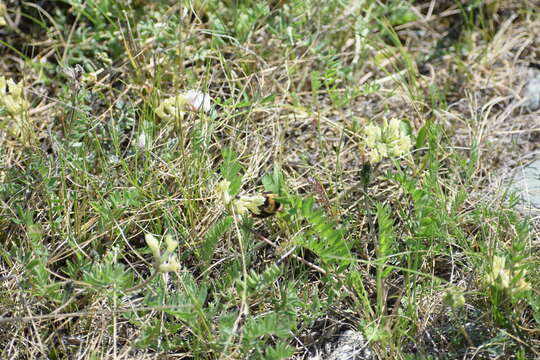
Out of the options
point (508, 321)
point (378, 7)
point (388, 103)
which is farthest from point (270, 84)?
point (508, 321)

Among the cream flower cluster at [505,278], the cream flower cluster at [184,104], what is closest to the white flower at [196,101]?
the cream flower cluster at [184,104]

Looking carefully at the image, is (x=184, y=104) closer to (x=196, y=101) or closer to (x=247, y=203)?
(x=196, y=101)

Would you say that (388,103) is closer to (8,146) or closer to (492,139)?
(492,139)

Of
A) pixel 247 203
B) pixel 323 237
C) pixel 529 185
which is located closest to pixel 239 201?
pixel 247 203

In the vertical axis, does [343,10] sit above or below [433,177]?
above

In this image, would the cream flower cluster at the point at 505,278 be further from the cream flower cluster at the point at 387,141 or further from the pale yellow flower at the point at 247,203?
the pale yellow flower at the point at 247,203

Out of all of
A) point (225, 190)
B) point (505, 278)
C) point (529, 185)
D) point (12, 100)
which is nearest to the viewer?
point (505, 278)
